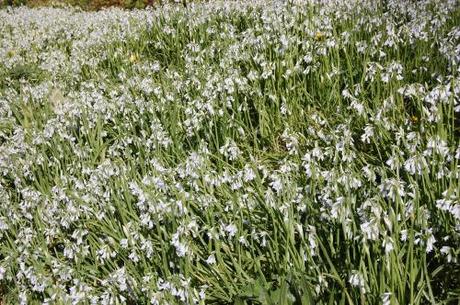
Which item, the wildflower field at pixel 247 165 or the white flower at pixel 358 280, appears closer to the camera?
the white flower at pixel 358 280

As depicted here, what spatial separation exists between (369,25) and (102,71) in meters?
3.86

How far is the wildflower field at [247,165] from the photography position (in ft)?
8.70

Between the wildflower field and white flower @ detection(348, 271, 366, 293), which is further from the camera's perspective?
the wildflower field

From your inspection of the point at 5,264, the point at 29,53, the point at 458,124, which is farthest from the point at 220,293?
the point at 29,53

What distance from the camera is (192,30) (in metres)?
7.11

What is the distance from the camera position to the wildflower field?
8.70ft

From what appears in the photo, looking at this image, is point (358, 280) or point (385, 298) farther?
point (358, 280)

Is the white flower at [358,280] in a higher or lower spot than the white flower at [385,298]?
higher

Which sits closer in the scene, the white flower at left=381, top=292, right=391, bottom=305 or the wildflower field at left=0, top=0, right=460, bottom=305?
the white flower at left=381, top=292, right=391, bottom=305

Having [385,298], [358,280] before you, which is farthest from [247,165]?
[385,298]

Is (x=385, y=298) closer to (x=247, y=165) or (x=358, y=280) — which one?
(x=358, y=280)

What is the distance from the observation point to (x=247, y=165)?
10.7 feet

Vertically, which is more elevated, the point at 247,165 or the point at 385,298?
the point at 247,165

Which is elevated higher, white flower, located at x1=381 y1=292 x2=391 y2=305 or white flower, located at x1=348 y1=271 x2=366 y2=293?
→ white flower, located at x1=348 y1=271 x2=366 y2=293
